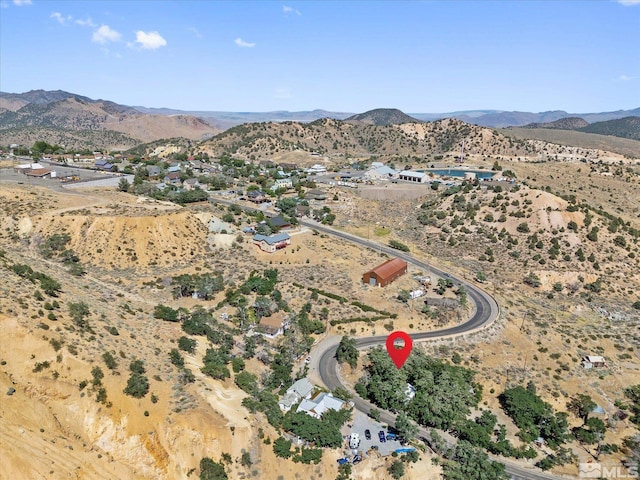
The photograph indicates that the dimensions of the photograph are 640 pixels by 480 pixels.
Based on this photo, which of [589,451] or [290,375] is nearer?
[589,451]

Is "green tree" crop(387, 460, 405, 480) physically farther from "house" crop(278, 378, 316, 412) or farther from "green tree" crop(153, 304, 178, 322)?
"green tree" crop(153, 304, 178, 322)

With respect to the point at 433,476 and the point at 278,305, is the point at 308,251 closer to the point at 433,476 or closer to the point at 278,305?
the point at 278,305

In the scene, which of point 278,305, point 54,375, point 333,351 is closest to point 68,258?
point 278,305

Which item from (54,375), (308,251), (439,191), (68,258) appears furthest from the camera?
(439,191)

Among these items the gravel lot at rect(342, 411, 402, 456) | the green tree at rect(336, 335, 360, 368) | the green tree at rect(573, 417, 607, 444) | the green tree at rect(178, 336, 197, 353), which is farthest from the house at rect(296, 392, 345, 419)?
the green tree at rect(573, 417, 607, 444)

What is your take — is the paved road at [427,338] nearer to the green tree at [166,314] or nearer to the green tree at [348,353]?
the green tree at [348,353]
